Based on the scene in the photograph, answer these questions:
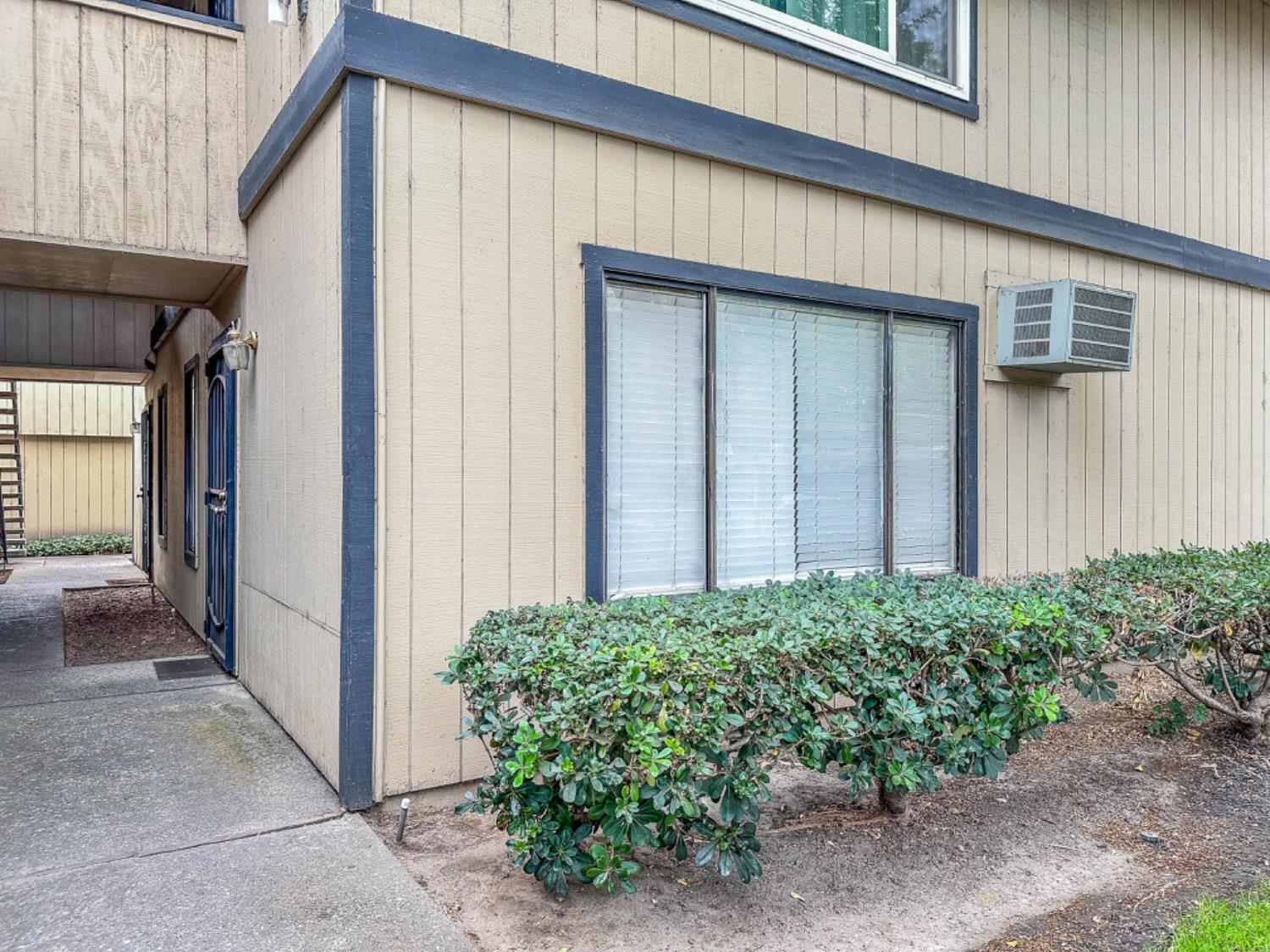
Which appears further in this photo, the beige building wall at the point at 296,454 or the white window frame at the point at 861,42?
the white window frame at the point at 861,42

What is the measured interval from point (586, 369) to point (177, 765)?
2.26 m

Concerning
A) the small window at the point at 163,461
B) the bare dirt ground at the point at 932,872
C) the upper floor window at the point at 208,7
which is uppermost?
the upper floor window at the point at 208,7

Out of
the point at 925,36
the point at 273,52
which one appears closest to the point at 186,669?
the point at 273,52

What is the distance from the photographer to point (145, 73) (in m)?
4.31

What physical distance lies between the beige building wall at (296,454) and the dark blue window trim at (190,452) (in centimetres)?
178

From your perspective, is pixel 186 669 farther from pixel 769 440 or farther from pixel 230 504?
pixel 769 440

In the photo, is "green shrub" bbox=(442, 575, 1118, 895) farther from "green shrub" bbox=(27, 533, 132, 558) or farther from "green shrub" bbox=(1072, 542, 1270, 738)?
"green shrub" bbox=(27, 533, 132, 558)

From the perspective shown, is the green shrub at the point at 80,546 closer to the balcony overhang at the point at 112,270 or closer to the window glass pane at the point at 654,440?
the balcony overhang at the point at 112,270

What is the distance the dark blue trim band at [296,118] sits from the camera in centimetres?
313

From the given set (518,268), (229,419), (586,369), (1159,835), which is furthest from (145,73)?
(1159,835)

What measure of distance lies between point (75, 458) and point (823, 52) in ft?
44.0

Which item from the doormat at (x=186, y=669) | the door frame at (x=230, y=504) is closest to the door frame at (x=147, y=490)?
the doormat at (x=186, y=669)

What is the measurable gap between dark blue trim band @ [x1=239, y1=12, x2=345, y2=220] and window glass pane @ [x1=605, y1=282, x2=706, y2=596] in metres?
1.29

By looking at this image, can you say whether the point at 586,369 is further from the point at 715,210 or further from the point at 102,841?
the point at 102,841
